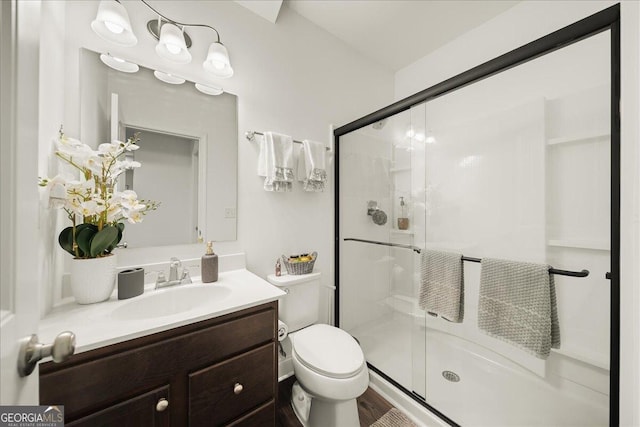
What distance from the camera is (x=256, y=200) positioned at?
1.54 meters

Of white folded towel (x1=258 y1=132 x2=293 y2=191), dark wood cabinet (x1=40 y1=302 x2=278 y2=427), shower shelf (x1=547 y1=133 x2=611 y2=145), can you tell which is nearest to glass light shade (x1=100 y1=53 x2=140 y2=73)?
white folded towel (x1=258 y1=132 x2=293 y2=191)

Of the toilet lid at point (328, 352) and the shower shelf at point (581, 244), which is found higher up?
the shower shelf at point (581, 244)

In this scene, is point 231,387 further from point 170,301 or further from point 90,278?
point 90,278

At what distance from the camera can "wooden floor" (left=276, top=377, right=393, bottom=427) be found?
4.33 feet

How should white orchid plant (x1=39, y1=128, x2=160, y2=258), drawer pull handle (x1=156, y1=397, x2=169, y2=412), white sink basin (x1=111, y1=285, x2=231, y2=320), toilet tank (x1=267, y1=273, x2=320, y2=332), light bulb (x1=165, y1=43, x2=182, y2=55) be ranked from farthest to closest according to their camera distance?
1. toilet tank (x1=267, y1=273, x2=320, y2=332)
2. light bulb (x1=165, y1=43, x2=182, y2=55)
3. white sink basin (x1=111, y1=285, x2=231, y2=320)
4. white orchid plant (x1=39, y1=128, x2=160, y2=258)
5. drawer pull handle (x1=156, y1=397, x2=169, y2=412)

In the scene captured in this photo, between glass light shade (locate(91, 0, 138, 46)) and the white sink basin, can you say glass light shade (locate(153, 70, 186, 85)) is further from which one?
the white sink basin

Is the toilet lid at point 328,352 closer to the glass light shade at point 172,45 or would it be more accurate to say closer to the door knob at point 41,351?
the door knob at point 41,351

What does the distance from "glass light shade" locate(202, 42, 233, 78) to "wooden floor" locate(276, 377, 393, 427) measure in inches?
76.0

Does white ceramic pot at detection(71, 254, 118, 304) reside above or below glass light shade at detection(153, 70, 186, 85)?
below

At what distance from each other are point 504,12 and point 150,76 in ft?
7.46

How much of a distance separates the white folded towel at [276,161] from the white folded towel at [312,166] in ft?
0.48

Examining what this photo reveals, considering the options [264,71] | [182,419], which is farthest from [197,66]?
[182,419]

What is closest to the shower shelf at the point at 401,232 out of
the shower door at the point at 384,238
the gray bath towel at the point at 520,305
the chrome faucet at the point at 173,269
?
the shower door at the point at 384,238

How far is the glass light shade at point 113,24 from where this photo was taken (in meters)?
1.03
